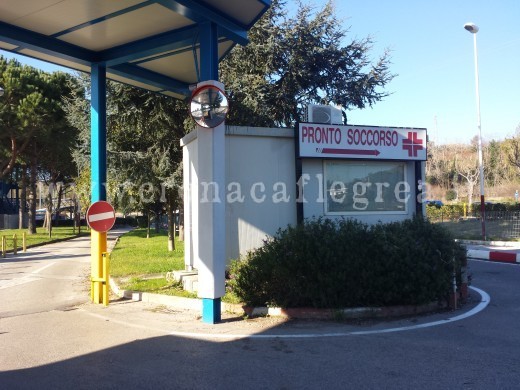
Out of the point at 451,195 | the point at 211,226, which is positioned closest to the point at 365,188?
the point at 211,226

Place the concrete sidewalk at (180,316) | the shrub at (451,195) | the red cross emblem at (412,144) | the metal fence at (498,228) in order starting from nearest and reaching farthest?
the concrete sidewalk at (180,316) < the red cross emblem at (412,144) < the metal fence at (498,228) < the shrub at (451,195)

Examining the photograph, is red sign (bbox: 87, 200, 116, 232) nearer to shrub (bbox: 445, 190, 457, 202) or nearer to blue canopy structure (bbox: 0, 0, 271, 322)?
blue canopy structure (bbox: 0, 0, 271, 322)

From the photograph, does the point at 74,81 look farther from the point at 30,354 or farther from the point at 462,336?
the point at 462,336

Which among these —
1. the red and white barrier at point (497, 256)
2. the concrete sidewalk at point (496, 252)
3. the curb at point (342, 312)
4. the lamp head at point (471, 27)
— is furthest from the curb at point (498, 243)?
the curb at point (342, 312)

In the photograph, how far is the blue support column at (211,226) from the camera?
7223 millimetres

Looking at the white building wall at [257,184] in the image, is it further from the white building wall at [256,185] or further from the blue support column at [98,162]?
the blue support column at [98,162]

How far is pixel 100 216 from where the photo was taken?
29.6 ft

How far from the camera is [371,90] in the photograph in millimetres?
18078

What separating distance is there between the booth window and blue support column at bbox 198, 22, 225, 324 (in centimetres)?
331

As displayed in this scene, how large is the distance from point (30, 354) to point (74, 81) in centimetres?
1467

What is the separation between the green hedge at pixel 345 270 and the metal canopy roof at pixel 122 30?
3652 millimetres

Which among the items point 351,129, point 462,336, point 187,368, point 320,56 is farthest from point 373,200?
point 320,56

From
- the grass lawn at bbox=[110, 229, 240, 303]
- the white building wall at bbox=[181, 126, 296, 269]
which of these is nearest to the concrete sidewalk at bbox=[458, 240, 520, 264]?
the white building wall at bbox=[181, 126, 296, 269]

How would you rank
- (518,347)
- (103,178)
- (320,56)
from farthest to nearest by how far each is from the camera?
(320,56)
(103,178)
(518,347)
